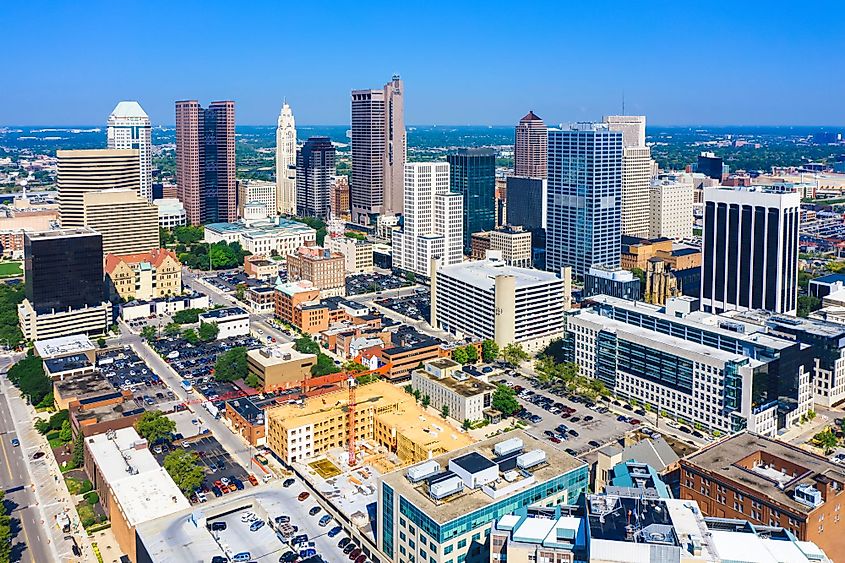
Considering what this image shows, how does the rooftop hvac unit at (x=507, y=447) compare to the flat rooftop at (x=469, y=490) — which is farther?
the rooftop hvac unit at (x=507, y=447)

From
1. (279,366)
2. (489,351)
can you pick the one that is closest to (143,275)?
(279,366)

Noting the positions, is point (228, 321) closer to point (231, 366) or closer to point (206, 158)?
point (231, 366)

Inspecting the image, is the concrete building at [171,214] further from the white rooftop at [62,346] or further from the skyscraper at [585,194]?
the skyscraper at [585,194]

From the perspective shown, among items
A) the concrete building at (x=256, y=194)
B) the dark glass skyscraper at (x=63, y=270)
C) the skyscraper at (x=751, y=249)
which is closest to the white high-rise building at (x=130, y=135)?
the concrete building at (x=256, y=194)

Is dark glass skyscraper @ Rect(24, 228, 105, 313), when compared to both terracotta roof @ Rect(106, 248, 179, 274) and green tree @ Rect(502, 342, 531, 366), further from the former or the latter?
green tree @ Rect(502, 342, 531, 366)

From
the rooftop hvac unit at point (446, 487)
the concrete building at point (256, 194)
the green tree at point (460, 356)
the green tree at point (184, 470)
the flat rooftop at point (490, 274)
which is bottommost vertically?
the green tree at point (184, 470)

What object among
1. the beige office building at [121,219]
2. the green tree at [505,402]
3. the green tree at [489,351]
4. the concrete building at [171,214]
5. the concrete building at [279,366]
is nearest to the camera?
the green tree at [505,402]
